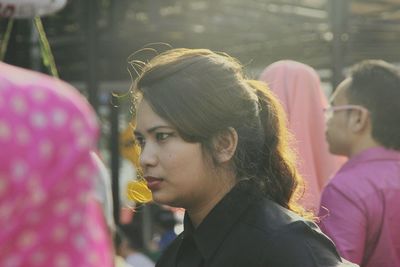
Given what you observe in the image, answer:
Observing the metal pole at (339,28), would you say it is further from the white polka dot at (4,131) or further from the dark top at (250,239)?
the white polka dot at (4,131)

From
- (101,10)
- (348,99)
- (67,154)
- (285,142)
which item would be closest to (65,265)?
(67,154)

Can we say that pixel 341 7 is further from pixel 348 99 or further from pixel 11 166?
pixel 11 166

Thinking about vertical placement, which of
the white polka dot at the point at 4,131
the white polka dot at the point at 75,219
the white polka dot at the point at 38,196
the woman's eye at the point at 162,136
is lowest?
the woman's eye at the point at 162,136

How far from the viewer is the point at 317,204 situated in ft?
12.3

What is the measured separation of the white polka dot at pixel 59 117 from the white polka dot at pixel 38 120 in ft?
0.04

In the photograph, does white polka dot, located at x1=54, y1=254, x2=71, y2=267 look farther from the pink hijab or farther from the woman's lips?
the woman's lips

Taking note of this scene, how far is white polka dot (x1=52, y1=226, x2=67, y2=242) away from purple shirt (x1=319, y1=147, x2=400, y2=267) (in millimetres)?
2174

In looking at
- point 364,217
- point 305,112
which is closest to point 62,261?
point 364,217

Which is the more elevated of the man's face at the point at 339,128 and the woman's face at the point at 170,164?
the woman's face at the point at 170,164

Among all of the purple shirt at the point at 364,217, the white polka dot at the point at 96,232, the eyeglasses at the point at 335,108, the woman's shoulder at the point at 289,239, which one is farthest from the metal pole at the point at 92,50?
the white polka dot at the point at 96,232

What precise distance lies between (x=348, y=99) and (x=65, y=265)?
8.89 ft

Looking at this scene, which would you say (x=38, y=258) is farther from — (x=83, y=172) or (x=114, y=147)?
(x=114, y=147)

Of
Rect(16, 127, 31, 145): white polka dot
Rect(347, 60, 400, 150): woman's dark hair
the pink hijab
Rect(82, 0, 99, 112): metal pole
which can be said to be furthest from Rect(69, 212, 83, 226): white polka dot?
Rect(82, 0, 99, 112): metal pole

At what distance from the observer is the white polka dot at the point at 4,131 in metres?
1.00
